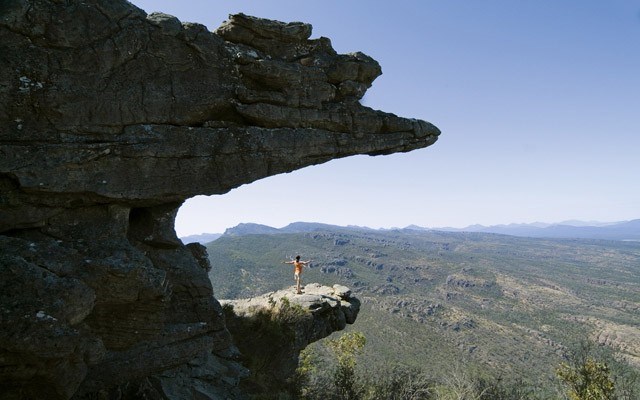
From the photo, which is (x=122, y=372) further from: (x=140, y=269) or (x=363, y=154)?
(x=363, y=154)

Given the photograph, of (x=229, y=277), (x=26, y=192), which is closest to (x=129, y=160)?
(x=26, y=192)

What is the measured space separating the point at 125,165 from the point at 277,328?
43.4 ft

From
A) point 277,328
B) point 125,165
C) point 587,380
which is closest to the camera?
point 125,165

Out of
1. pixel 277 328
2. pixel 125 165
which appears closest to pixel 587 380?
pixel 277 328

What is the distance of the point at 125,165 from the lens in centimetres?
1373

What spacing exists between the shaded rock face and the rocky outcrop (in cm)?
289

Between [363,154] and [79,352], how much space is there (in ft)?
47.1

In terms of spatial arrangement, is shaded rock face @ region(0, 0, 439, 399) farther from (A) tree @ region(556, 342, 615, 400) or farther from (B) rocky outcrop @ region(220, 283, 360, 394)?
(A) tree @ region(556, 342, 615, 400)

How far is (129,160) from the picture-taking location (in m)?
13.8

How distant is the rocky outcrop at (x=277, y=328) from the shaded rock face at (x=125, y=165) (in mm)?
2887

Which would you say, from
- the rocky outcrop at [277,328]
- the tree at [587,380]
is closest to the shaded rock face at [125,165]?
the rocky outcrop at [277,328]

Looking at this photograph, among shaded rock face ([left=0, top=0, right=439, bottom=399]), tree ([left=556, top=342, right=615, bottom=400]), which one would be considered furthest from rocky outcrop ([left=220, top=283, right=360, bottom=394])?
tree ([left=556, top=342, right=615, bottom=400])

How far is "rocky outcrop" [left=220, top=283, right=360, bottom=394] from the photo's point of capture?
2067cm

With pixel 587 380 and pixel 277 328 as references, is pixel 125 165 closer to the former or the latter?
pixel 277 328
